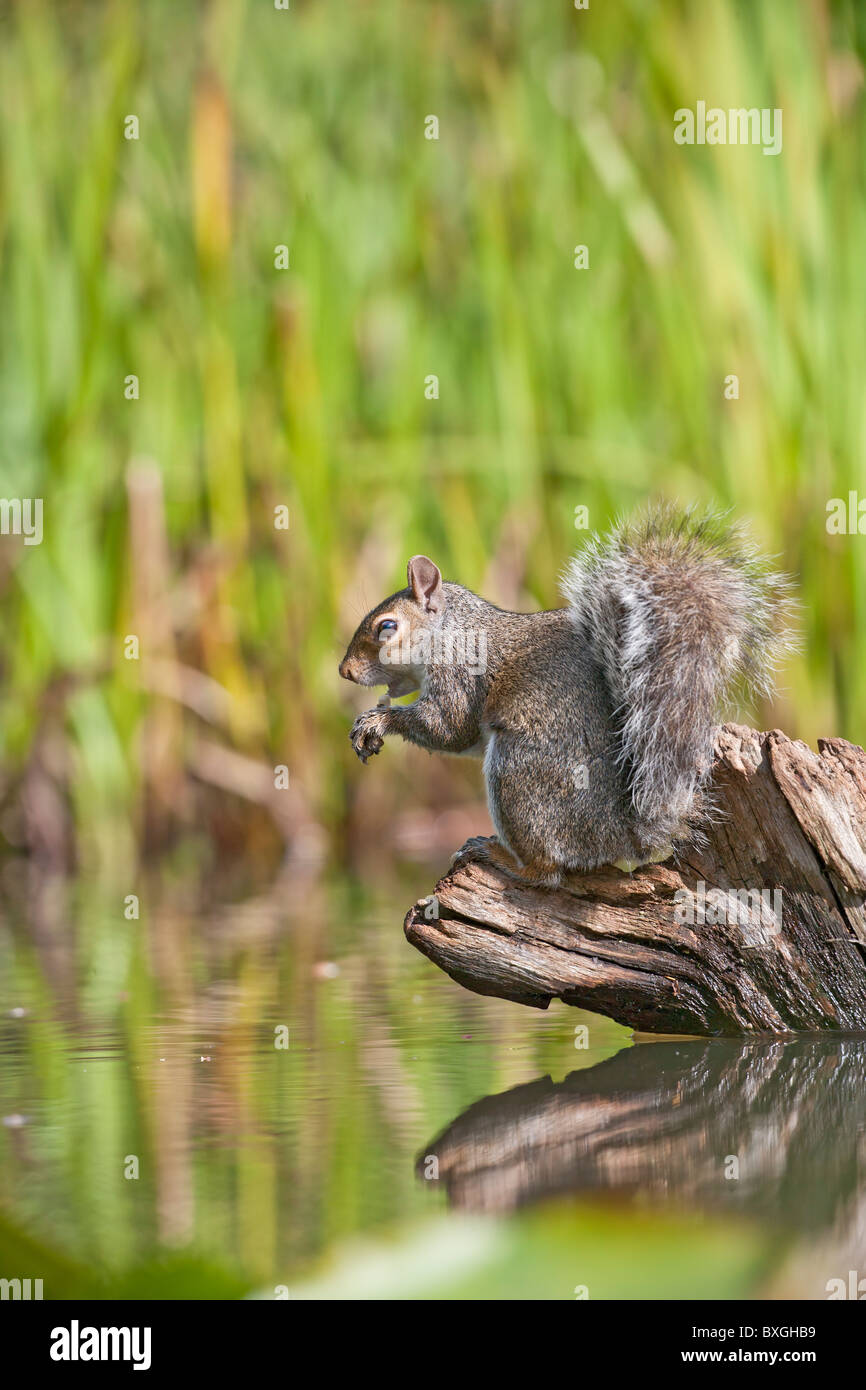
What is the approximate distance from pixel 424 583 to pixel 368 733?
39 centimetres

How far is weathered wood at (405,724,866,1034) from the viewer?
3.27 m

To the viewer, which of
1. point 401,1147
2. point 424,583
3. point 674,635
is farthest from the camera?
point 424,583

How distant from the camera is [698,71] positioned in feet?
19.4

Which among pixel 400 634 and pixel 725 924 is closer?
pixel 725 924

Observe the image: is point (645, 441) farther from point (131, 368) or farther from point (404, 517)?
point (131, 368)

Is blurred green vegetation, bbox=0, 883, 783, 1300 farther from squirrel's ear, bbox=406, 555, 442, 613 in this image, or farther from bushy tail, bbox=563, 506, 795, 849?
squirrel's ear, bbox=406, 555, 442, 613

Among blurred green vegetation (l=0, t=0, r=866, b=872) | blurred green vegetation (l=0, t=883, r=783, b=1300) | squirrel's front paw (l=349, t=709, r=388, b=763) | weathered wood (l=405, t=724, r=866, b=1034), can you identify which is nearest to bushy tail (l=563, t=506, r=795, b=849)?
weathered wood (l=405, t=724, r=866, b=1034)

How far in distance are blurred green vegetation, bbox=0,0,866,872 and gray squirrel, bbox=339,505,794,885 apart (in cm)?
283

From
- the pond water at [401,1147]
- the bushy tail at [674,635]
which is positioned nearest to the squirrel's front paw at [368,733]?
the bushy tail at [674,635]

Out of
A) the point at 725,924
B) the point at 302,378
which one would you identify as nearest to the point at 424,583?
the point at 725,924

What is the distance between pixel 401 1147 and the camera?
8.54 feet

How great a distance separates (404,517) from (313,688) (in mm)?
834

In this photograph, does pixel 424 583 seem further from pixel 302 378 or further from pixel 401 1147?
pixel 302 378

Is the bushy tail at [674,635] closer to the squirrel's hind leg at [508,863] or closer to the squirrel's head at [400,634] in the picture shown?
the squirrel's hind leg at [508,863]
